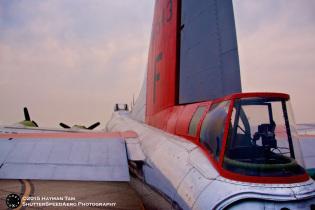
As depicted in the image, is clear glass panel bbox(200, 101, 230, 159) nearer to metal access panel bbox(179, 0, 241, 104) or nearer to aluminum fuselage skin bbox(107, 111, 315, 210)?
aluminum fuselage skin bbox(107, 111, 315, 210)

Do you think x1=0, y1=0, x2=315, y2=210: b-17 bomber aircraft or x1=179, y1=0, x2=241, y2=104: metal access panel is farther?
x1=179, y1=0, x2=241, y2=104: metal access panel

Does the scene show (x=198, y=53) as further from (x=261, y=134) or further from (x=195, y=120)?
(x=261, y=134)

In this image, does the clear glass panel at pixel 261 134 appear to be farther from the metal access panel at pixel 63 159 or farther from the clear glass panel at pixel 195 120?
the metal access panel at pixel 63 159

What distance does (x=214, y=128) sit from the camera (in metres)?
4.73

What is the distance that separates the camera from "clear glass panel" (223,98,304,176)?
4.25m

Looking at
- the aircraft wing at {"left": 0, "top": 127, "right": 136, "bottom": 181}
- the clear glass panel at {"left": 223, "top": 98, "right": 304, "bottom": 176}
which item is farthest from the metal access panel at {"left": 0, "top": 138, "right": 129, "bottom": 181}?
the clear glass panel at {"left": 223, "top": 98, "right": 304, "bottom": 176}

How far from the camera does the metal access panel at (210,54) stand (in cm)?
948

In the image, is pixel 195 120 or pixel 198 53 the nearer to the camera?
pixel 195 120

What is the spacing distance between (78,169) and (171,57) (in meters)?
3.30

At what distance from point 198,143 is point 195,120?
648 millimetres

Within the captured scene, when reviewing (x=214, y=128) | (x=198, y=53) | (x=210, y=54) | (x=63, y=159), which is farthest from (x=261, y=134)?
(x=198, y=53)

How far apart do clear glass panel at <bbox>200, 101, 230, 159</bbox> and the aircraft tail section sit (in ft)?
8.78

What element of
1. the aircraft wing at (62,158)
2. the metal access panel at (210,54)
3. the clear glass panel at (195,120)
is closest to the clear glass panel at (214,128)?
the clear glass panel at (195,120)

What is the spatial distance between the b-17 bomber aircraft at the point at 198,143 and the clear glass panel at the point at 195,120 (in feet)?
0.08
